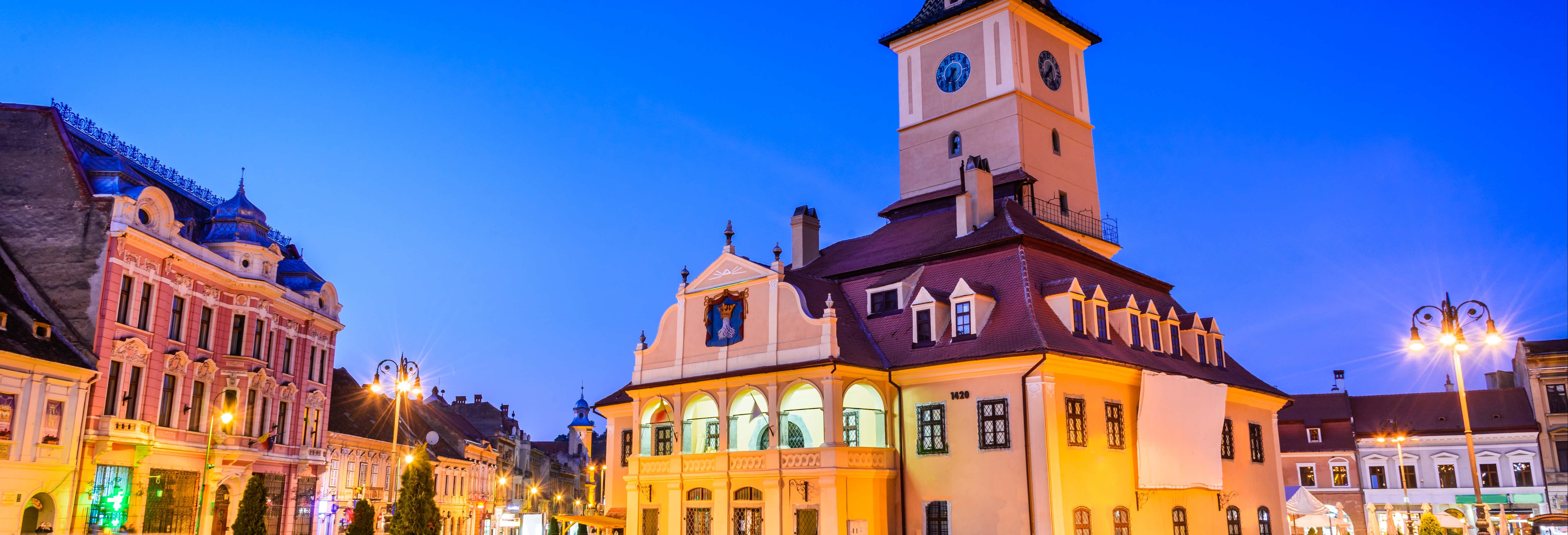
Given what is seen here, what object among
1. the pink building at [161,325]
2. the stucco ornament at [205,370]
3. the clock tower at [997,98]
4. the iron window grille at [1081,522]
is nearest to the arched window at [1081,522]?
the iron window grille at [1081,522]

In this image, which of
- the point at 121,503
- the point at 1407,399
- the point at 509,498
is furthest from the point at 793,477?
the point at 509,498

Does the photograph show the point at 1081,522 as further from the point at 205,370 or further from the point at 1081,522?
the point at 205,370

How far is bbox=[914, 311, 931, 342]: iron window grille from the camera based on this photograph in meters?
34.0

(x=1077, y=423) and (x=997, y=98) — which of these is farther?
(x=997, y=98)

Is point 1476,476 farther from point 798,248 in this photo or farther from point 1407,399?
point 1407,399

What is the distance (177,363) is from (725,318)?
1899 centimetres

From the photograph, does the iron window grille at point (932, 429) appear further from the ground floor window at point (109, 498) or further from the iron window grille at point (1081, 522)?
the ground floor window at point (109, 498)

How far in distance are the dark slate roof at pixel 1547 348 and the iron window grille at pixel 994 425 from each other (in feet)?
137

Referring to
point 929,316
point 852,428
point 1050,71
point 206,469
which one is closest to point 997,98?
point 1050,71

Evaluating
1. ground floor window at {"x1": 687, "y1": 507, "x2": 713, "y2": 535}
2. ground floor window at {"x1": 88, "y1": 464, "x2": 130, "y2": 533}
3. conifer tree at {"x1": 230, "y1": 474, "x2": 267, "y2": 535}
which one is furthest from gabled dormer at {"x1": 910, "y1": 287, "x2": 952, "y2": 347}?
ground floor window at {"x1": 88, "y1": 464, "x2": 130, "y2": 533}

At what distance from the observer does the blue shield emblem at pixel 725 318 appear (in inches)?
1387

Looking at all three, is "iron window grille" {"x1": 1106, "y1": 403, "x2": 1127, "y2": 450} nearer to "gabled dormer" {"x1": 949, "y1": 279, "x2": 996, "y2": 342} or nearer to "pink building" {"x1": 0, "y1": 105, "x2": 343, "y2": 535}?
"gabled dormer" {"x1": 949, "y1": 279, "x2": 996, "y2": 342}

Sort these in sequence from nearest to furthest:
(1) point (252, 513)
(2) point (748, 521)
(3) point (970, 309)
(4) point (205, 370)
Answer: (1) point (252, 513) → (3) point (970, 309) → (2) point (748, 521) → (4) point (205, 370)

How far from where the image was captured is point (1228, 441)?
36.6m
